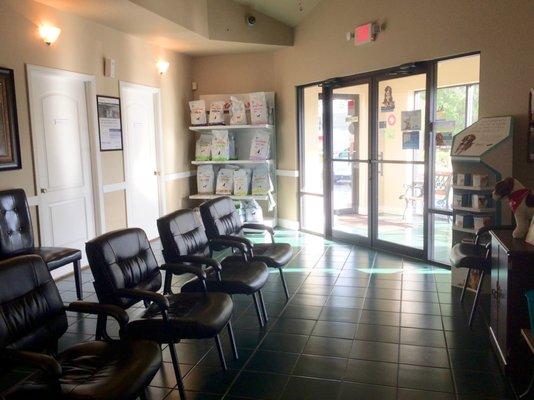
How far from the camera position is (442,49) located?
4.59m

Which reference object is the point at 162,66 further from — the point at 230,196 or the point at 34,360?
the point at 34,360

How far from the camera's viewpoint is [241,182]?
22.3ft

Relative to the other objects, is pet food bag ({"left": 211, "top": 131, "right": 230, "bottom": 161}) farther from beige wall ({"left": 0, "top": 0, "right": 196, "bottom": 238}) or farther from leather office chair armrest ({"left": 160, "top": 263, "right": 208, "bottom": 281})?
leather office chair armrest ({"left": 160, "top": 263, "right": 208, "bottom": 281})

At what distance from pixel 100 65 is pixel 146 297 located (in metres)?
3.71

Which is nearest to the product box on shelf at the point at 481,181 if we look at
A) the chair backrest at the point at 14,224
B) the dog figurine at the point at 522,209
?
the dog figurine at the point at 522,209

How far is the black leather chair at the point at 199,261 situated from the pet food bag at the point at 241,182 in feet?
10.1

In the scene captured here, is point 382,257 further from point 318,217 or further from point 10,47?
point 10,47

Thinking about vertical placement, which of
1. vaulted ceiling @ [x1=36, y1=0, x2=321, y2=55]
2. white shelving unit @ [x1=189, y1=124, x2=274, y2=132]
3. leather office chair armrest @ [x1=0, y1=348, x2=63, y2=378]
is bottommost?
leather office chair armrest @ [x1=0, y1=348, x2=63, y2=378]

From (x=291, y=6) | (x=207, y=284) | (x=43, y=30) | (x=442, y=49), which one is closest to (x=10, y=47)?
(x=43, y=30)

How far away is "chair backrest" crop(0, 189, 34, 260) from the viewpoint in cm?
386

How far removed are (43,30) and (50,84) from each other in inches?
19.9

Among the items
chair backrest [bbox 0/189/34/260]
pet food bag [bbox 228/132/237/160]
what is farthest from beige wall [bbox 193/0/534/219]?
chair backrest [bbox 0/189/34/260]

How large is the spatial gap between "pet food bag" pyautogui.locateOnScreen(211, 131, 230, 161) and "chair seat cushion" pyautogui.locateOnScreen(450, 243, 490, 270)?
374 centimetres

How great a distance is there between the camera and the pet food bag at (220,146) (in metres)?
6.77
